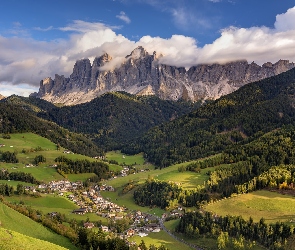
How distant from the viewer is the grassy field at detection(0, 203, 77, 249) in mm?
93562

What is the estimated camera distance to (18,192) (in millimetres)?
187375

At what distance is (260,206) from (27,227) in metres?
103

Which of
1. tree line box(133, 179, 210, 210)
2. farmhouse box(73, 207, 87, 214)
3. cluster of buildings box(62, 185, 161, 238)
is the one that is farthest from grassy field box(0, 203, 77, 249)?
tree line box(133, 179, 210, 210)

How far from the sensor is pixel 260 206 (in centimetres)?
15462

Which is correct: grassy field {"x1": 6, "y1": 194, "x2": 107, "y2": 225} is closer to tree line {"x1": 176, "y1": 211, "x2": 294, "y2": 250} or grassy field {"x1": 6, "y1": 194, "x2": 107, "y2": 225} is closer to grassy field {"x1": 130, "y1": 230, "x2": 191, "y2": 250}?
grassy field {"x1": 130, "y1": 230, "x2": 191, "y2": 250}

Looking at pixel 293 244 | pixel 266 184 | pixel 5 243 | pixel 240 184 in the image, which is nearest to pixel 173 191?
pixel 240 184

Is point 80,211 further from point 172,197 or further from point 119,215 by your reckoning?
point 172,197

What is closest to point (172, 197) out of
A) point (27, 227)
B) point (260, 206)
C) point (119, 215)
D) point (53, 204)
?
point (119, 215)

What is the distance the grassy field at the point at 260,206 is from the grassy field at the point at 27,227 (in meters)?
80.8

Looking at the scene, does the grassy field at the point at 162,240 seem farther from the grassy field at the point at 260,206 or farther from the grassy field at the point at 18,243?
the grassy field at the point at 18,243

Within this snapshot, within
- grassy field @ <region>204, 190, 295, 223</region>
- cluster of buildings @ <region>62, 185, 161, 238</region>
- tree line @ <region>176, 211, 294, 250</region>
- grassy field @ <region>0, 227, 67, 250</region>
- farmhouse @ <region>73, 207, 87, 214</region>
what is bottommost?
cluster of buildings @ <region>62, 185, 161, 238</region>

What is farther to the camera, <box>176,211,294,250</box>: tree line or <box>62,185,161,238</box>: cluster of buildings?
<box>62,185,161,238</box>: cluster of buildings

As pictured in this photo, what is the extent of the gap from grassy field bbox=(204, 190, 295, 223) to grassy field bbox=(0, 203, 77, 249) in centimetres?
8075

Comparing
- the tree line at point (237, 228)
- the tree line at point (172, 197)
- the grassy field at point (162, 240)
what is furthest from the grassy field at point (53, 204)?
the tree line at point (237, 228)
